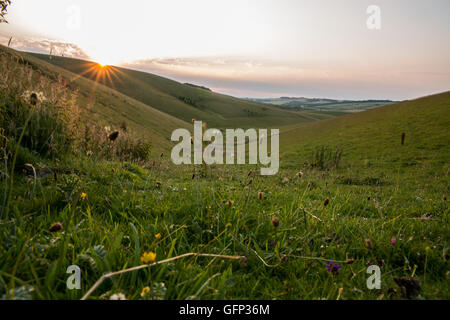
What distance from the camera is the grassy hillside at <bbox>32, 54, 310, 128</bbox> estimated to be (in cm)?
8844

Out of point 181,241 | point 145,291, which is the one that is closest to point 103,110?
point 181,241

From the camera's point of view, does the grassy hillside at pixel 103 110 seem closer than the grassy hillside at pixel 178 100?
Yes

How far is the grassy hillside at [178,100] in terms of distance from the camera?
88438 mm

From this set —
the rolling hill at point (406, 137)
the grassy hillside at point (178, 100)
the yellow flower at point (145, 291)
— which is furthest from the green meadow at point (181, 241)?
the grassy hillside at point (178, 100)

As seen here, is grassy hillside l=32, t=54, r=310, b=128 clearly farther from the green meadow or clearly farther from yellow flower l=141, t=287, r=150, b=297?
yellow flower l=141, t=287, r=150, b=297

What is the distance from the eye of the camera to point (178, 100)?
338ft

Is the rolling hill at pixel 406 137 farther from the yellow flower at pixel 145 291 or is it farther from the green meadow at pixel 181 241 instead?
the yellow flower at pixel 145 291

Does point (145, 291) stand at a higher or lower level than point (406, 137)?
lower

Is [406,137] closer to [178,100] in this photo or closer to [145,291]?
[145,291]

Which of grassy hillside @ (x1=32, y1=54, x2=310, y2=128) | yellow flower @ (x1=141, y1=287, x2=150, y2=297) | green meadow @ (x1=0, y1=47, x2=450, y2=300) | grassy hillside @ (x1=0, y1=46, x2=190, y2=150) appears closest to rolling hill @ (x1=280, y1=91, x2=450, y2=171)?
green meadow @ (x1=0, y1=47, x2=450, y2=300)

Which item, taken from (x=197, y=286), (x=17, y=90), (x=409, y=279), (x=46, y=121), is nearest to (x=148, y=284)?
(x=197, y=286)

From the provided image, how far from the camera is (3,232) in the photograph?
2242 mm

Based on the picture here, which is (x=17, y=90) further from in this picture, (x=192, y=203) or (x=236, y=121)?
(x=236, y=121)
